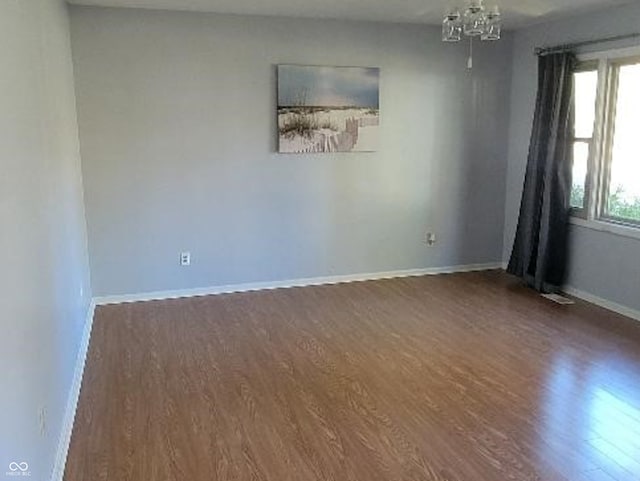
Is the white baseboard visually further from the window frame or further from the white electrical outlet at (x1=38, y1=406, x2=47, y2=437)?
the window frame

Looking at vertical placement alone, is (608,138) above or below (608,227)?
above

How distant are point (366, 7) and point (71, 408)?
3456 mm

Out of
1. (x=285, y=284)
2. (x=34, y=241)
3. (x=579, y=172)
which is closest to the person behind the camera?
(x=34, y=241)

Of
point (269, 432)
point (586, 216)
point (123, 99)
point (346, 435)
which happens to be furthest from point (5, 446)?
point (586, 216)

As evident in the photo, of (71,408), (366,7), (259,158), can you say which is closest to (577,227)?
(366,7)

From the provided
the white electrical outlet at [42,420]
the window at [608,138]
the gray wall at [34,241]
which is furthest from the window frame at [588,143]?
the white electrical outlet at [42,420]

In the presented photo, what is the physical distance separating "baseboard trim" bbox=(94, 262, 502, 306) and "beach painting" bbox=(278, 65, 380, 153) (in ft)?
3.95

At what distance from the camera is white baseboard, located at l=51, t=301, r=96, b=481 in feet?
8.14

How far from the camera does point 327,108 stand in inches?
203

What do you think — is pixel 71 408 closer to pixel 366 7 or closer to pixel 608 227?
pixel 366 7

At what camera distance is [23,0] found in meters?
2.42

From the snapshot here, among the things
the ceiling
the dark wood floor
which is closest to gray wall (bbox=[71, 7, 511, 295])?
the ceiling

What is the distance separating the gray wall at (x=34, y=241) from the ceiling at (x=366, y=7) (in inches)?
39.4

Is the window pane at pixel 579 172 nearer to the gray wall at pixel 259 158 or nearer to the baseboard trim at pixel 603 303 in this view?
the baseboard trim at pixel 603 303
